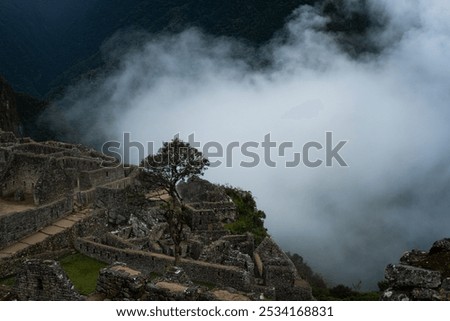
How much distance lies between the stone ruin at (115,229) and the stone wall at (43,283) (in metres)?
5.69

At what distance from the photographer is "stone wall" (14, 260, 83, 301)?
925 cm

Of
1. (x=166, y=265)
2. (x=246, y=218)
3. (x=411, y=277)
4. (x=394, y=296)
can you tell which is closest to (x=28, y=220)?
(x=166, y=265)

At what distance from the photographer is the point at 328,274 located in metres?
36.3

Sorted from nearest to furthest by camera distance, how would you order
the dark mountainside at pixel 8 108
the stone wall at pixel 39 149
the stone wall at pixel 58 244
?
the stone wall at pixel 58 244 → the stone wall at pixel 39 149 → the dark mountainside at pixel 8 108

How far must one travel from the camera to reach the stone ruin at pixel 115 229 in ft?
59.5

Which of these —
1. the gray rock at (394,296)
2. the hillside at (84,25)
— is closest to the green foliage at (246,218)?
the gray rock at (394,296)

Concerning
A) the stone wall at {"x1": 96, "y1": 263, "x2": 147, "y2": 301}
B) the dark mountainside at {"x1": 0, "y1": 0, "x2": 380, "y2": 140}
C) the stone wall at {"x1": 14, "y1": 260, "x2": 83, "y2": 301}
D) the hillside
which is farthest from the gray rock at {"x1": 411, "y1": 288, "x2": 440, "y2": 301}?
the dark mountainside at {"x1": 0, "y1": 0, "x2": 380, "y2": 140}

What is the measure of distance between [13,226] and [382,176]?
58.0 metres

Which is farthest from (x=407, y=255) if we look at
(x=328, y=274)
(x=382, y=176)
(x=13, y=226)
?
(x=382, y=176)

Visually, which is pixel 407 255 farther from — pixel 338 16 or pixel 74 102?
pixel 338 16

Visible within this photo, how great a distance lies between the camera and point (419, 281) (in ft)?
24.7

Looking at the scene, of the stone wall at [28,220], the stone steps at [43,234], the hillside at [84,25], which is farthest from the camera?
the hillside at [84,25]

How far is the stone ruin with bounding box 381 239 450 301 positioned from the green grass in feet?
31.9

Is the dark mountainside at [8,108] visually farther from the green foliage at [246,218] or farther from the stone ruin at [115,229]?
the green foliage at [246,218]
